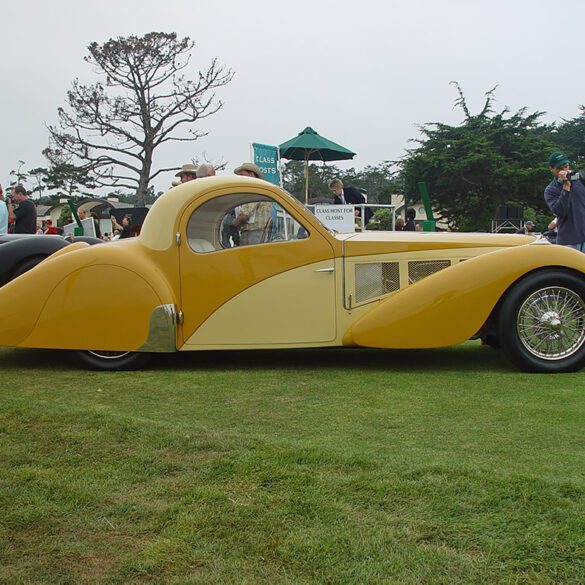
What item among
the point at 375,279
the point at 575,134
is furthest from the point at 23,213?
the point at 575,134

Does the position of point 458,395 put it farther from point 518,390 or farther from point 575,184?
point 575,184

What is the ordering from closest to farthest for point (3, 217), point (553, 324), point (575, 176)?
point (553, 324), point (575, 176), point (3, 217)

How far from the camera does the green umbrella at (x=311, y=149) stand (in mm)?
14008

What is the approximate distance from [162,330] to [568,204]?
15.0ft

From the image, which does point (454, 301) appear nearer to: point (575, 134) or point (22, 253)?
point (22, 253)

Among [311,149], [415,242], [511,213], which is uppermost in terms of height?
A: [311,149]

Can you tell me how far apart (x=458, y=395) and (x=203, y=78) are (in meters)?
37.3

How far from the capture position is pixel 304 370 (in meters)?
5.47

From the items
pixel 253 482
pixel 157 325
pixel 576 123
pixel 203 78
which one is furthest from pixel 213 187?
pixel 576 123

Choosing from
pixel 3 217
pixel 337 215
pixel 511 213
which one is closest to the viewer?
pixel 3 217

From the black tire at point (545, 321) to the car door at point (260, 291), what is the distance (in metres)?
1.38

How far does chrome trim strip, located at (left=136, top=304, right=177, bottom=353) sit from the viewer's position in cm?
543

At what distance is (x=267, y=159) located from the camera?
12203 mm

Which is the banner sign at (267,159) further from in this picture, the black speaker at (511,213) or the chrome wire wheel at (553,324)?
the black speaker at (511,213)
